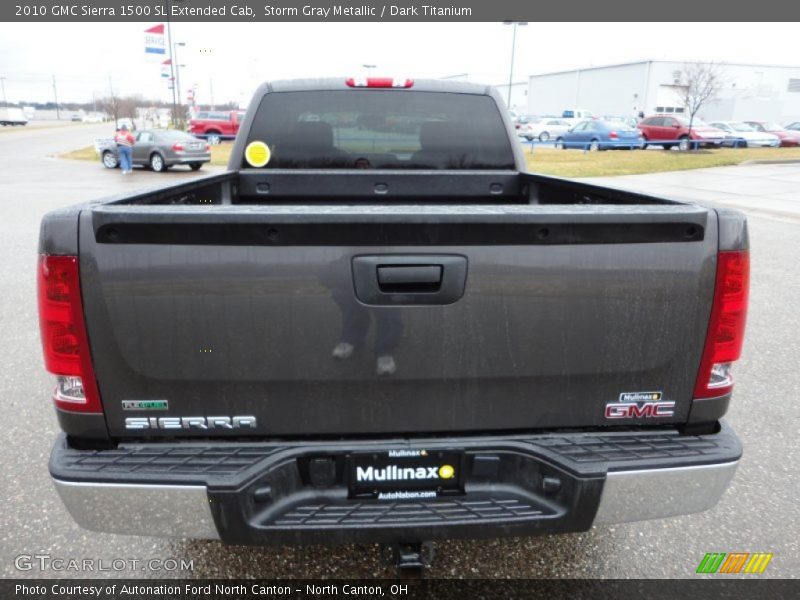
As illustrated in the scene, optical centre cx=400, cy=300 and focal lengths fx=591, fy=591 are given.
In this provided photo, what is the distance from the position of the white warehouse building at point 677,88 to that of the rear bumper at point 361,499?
197 feet

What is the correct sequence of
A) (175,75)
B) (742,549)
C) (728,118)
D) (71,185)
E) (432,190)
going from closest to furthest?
(742,549), (432,190), (71,185), (175,75), (728,118)

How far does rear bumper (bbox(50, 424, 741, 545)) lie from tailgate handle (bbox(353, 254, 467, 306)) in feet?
1.65

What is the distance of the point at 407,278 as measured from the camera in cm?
183

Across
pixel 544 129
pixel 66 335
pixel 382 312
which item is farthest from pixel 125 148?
pixel 544 129

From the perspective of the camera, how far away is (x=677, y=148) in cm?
3108

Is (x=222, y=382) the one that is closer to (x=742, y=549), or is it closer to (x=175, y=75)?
(x=742, y=549)

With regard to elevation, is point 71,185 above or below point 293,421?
below

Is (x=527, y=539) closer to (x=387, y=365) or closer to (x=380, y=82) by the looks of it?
(x=387, y=365)

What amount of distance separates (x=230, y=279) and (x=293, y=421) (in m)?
0.52

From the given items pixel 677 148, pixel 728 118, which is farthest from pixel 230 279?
pixel 728 118

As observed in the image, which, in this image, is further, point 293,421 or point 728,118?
point 728,118

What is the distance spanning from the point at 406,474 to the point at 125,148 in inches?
913

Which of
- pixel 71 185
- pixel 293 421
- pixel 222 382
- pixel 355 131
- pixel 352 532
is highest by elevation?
pixel 355 131

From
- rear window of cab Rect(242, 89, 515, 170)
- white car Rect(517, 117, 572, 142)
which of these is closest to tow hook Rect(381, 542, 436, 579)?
rear window of cab Rect(242, 89, 515, 170)
